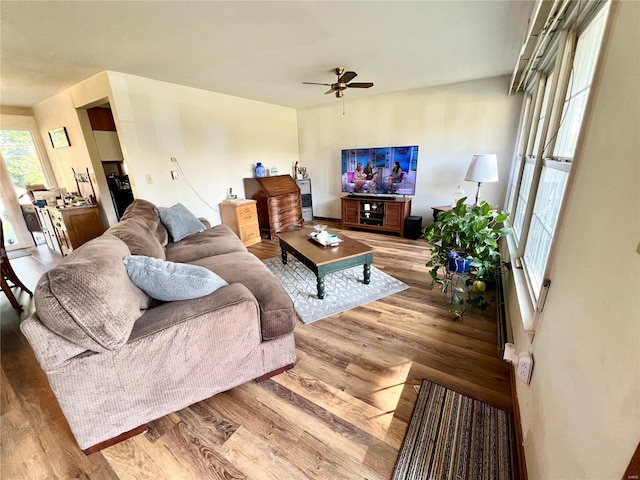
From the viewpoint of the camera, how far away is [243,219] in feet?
13.3

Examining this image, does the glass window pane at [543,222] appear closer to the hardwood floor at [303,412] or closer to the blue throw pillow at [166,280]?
the hardwood floor at [303,412]

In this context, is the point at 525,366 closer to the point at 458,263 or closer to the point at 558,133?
the point at 458,263

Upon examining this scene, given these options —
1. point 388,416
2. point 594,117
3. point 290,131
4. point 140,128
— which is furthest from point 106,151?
point 594,117

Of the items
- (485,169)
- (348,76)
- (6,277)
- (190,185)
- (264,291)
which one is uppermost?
(348,76)

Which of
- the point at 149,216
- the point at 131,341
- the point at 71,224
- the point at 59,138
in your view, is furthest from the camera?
the point at 59,138

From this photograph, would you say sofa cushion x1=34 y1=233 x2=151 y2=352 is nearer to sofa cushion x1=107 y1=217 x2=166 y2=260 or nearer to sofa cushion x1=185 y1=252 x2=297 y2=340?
sofa cushion x1=107 y1=217 x2=166 y2=260

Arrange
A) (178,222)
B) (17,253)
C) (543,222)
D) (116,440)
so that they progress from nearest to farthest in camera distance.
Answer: (116,440)
(543,222)
(178,222)
(17,253)

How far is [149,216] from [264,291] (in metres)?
1.83

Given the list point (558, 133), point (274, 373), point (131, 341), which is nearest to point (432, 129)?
point (558, 133)

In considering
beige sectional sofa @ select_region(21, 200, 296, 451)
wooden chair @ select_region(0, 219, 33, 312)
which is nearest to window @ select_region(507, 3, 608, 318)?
beige sectional sofa @ select_region(21, 200, 296, 451)

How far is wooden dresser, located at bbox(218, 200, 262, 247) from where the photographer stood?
3994 mm

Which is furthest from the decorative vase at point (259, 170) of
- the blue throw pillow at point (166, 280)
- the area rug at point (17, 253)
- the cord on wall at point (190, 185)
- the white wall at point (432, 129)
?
the area rug at point (17, 253)

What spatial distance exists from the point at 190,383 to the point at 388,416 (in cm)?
107

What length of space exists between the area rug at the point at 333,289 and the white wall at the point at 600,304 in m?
1.51
